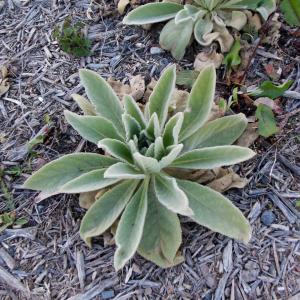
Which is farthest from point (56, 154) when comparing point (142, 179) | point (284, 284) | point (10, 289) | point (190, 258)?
point (284, 284)

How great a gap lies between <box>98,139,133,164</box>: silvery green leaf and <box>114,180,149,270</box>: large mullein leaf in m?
0.14

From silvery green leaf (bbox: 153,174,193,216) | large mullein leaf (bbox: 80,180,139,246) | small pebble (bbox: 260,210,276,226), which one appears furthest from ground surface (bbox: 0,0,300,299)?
silvery green leaf (bbox: 153,174,193,216)

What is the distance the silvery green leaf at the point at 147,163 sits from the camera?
1.79 m

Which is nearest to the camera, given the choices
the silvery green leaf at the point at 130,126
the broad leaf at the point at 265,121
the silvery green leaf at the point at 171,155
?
the silvery green leaf at the point at 171,155

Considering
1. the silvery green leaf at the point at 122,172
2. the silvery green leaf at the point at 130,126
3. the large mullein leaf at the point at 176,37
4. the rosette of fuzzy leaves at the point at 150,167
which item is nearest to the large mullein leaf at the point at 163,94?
the rosette of fuzzy leaves at the point at 150,167

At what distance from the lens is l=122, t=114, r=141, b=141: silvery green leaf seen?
1.92 m

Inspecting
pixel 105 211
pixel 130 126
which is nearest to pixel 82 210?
pixel 105 211

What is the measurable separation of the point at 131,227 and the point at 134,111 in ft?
1.55

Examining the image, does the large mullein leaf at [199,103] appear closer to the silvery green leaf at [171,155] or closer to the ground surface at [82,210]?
the silvery green leaf at [171,155]

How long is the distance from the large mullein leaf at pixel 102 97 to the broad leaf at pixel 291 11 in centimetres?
100

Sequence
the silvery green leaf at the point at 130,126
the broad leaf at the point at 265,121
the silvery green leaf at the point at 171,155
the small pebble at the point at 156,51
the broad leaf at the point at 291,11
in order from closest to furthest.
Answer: the silvery green leaf at the point at 171,155 → the silvery green leaf at the point at 130,126 → the broad leaf at the point at 265,121 → the broad leaf at the point at 291,11 → the small pebble at the point at 156,51

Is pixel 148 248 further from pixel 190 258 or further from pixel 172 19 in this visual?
pixel 172 19

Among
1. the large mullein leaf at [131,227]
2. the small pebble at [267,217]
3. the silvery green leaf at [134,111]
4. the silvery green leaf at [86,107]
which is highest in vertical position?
the silvery green leaf at [134,111]

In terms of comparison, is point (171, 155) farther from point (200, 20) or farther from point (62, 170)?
point (200, 20)
